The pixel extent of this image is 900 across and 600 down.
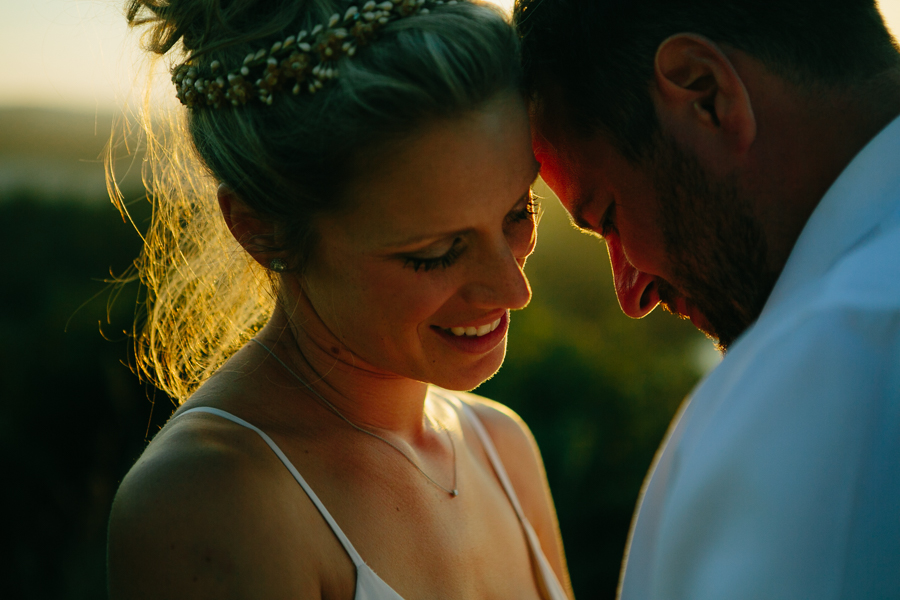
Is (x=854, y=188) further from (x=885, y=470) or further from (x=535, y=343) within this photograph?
(x=535, y=343)

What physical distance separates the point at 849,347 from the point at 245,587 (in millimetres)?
1320

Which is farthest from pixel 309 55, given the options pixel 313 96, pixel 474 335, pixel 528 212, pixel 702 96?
pixel 702 96

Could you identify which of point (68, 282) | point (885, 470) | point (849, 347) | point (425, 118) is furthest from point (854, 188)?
point (68, 282)

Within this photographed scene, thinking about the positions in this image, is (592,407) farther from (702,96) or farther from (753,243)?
(702,96)

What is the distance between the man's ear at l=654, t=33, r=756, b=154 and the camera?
169cm

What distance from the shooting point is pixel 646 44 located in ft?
6.06

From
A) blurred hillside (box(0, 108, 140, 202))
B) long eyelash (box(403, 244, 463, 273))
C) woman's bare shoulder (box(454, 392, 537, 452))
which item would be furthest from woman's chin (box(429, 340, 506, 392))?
blurred hillside (box(0, 108, 140, 202))

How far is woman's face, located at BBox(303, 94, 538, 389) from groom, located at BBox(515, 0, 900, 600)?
0.29m

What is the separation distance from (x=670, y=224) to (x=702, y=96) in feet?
1.15

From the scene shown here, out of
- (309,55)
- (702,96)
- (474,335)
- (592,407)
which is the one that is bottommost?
(592,407)

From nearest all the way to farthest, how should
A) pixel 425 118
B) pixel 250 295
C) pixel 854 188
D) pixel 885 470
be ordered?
pixel 885 470 → pixel 854 188 → pixel 425 118 → pixel 250 295

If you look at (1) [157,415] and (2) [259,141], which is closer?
(2) [259,141]

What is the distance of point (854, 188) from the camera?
1.46 metres

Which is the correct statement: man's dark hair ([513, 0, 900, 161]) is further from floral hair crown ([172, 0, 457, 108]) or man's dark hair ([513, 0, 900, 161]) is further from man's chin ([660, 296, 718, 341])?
man's chin ([660, 296, 718, 341])
